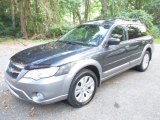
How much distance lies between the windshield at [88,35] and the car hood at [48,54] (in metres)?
0.24

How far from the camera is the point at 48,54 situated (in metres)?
3.89

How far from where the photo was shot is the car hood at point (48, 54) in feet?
11.9

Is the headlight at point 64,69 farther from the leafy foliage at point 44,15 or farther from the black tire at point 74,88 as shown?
the leafy foliage at point 44,15

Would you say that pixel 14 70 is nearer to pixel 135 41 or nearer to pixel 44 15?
pixel 135 41

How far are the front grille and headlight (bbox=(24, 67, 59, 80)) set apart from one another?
257 millimetres

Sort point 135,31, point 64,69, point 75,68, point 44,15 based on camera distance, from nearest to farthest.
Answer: point 64,69, point 75,68, point 135,31, point 44,15

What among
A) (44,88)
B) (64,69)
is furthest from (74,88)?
(44,88)

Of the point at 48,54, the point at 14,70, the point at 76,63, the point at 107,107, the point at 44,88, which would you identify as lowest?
the point at 107,107

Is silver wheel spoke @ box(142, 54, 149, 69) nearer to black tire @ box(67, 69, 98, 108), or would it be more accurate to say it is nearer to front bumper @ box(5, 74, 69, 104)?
black tire @ box(67, 69, 98, 108)

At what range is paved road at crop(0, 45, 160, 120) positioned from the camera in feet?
11.9

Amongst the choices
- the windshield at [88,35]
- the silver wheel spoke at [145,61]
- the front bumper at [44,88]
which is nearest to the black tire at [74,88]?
the front bumper at [44,88]

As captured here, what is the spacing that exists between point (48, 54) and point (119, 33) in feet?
6.02

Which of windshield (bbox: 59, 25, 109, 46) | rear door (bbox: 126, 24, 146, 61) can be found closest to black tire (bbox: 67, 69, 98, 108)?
windshield (bbox: 59, 25, 109, 46)

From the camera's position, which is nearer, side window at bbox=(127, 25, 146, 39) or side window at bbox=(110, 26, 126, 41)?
side window at bbox=(110, 26, 126, 41)
